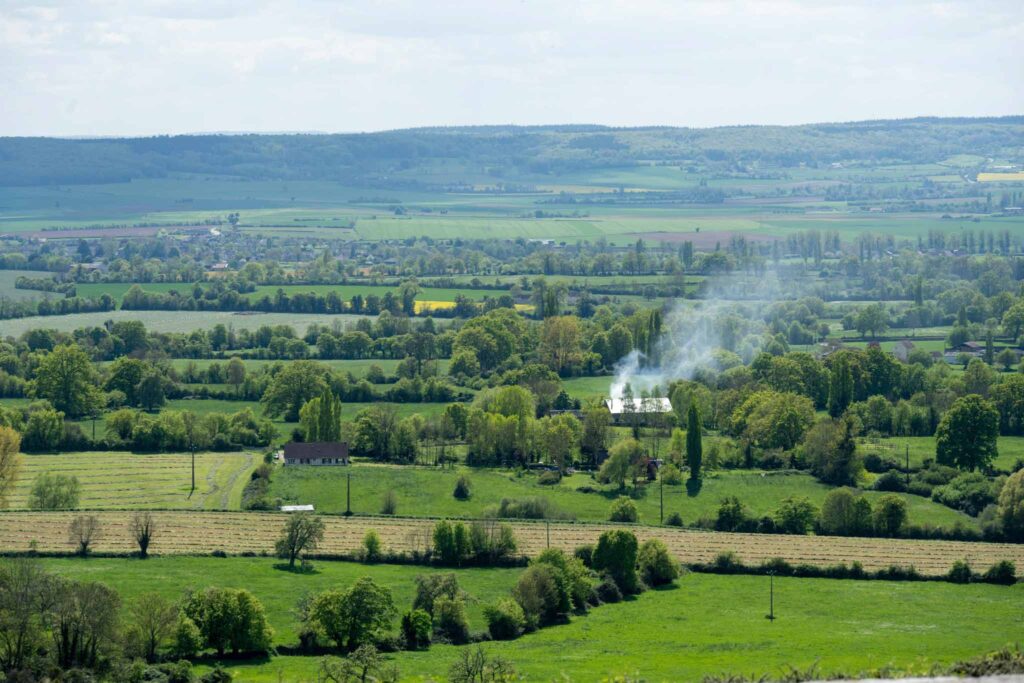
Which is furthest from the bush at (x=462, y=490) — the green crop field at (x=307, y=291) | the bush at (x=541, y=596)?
the green crop field at (x=307, y=291)

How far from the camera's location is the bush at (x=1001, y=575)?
1852 inches

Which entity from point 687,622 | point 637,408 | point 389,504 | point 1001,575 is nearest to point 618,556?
point 687,622

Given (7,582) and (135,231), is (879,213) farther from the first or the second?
(7,582)

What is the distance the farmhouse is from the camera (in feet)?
224

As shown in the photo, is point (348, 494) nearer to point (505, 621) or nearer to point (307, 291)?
point (505, 621)

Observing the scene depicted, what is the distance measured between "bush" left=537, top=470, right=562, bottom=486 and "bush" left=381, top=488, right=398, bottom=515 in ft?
21.6

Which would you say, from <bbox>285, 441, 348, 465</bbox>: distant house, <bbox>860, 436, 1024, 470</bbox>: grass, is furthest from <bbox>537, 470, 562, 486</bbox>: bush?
<bbox>860, 436, 1024, 470</bbox>: grass

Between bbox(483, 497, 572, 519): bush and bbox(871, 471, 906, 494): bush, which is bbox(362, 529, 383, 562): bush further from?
bbox(871, 471, 906, 494): bush

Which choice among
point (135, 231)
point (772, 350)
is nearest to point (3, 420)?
point (772, 350)

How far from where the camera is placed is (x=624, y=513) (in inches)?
2095

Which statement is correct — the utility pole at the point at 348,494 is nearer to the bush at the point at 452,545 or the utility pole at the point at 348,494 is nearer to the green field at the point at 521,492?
the green field at the point at 521,492

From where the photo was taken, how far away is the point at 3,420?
6338cm

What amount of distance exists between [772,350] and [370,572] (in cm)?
4352

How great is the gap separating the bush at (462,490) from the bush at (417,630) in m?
15.1
